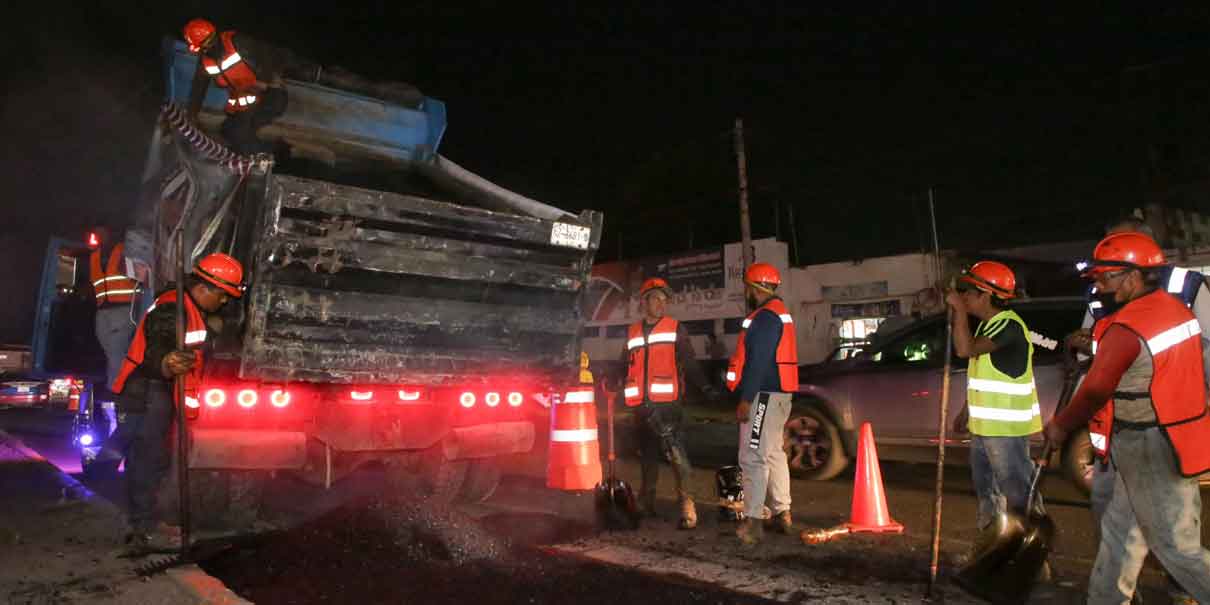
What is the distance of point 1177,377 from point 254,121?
18.0 ft

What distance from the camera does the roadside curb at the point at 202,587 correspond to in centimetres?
366

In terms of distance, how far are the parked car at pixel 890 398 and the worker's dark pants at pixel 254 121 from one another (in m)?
5.21

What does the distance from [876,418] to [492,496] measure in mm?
3591

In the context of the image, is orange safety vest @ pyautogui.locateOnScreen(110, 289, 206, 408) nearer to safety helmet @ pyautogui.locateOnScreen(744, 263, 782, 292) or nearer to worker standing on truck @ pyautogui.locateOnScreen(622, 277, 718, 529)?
worker standing on truck @ pyautogui.locateOnScreen(622, 277, 718, 529)

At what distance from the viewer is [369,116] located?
6.36m

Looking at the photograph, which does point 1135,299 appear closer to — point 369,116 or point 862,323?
point 369,116

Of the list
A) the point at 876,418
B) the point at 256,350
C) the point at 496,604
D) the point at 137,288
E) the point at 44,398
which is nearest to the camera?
the point at 496,604

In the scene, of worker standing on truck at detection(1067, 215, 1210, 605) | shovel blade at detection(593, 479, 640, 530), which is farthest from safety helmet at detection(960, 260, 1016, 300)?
shovel blade at detection(593, 479, 640, 530)

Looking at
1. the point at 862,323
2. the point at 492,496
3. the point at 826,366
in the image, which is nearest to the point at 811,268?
the point at 862,323

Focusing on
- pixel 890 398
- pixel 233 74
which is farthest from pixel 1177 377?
pixel 233 74

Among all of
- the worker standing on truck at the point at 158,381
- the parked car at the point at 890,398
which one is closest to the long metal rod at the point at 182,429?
the worker standing on truck at the point at 158,381

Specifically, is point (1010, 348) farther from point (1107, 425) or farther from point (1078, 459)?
point (1078, 459)

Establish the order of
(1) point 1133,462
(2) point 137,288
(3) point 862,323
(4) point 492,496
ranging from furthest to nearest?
(3) point 862,323 → (4) point 492,496 → (2) point 137,288 → (1) point 1133,462

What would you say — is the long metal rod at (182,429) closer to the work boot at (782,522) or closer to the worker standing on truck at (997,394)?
the work boot at (782,522)
